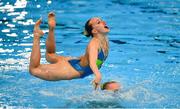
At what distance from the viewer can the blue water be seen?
649 centimetres

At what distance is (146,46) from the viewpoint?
9141mm

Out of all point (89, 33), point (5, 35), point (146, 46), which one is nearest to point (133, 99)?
point (89, 33)

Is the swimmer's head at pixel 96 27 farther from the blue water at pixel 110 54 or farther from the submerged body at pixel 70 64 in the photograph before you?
the blue water at pixel 110 54

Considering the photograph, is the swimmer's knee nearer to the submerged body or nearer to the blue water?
the submerged body

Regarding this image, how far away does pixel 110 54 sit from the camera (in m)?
8.74

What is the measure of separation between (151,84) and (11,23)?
4.70m

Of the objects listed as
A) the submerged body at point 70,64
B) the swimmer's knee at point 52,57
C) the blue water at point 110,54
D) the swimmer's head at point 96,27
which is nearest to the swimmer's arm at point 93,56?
the submerged body at point 70,64

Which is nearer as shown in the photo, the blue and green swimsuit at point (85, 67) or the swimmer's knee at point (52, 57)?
the blue and green swimsuit at point (85, 67)

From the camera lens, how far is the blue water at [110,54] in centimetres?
649

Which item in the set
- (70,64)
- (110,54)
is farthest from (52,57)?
(110,54)

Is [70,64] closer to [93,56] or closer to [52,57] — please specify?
[52,57]

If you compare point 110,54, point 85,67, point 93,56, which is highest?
point 93,56

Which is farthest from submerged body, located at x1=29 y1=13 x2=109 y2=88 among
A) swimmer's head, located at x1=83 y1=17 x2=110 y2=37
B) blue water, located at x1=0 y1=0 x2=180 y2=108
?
blue water, located at x1=0 y1=0 x2=180 y2=108

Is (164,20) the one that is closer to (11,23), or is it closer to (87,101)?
(11,23)
